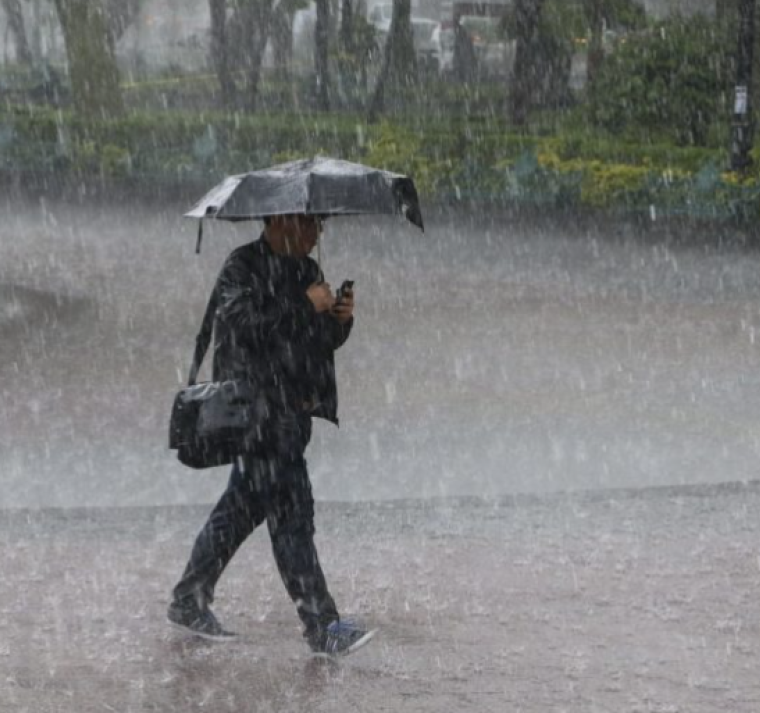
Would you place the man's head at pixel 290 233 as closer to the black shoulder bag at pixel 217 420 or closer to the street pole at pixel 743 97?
the black shoulder bag at pixel 217 420

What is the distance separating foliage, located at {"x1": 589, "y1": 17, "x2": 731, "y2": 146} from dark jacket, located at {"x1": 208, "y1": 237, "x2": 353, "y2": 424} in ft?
56.2

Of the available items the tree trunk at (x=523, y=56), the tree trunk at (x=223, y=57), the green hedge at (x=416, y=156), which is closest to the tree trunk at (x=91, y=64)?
the green hedge at (x=416, y=156)

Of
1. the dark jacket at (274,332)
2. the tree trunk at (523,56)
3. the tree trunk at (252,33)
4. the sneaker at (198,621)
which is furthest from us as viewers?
the tree trunk at (252,33)

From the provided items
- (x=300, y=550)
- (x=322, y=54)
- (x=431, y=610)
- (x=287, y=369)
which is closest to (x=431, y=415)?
(x=431, y=610)

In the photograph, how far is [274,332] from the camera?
18.4ft

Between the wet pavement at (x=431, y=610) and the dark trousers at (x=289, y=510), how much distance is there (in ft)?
0.76

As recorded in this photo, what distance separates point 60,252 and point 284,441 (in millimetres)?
12150

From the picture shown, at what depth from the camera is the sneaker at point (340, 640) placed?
19.0 feet

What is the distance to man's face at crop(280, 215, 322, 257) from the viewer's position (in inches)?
224

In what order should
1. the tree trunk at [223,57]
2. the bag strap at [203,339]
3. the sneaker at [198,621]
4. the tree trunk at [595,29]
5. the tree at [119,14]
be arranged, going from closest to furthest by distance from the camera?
the bag strap at [203,339], the sneaker at [198,621], the tree trunk at [595,29], the tree trunk at [223,57], the tree at [119,14]

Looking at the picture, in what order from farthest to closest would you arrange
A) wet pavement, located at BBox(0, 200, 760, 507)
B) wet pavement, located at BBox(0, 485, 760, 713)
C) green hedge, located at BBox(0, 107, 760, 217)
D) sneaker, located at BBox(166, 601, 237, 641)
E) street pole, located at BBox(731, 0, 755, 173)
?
green hedge, located at BBox(0, 107, 760, 217), street pole, located at BBox(731, 0, 755, 173), wet pavement, located at BBox(0, 200, 760, 507), sneaker, located at BBox(166, 601, 237, 641), wet pavement, located at BBox(0, 485, 760, 713)

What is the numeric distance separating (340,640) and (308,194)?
1547 mm

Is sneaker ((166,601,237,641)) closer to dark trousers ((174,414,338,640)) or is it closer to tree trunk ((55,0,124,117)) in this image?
dark trousers ((174,414,338,640))

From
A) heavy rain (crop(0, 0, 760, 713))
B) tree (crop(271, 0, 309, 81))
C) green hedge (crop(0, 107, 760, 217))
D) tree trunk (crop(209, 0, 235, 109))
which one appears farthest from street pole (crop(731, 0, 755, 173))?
tree (crop(271, 0, 309, 81))
